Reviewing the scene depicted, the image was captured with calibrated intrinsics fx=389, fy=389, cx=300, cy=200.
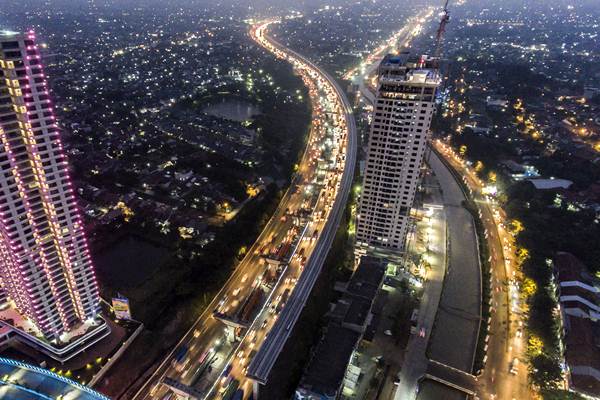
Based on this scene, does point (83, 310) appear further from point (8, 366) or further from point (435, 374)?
point (435, 374)

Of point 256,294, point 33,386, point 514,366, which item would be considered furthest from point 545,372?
point 33,386

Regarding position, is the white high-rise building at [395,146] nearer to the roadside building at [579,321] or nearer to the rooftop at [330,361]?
the rooftop at [330,361]

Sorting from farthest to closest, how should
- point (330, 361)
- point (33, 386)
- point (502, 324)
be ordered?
1. point (502, 324)
2. point (330, 361)
3. point (33, 386)

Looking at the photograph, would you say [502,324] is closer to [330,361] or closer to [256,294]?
[330,361]

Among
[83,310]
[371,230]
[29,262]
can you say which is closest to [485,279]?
[371,230]

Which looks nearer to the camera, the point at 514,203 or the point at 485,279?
the point at 485,279

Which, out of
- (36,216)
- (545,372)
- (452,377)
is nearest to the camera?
(36,216)
